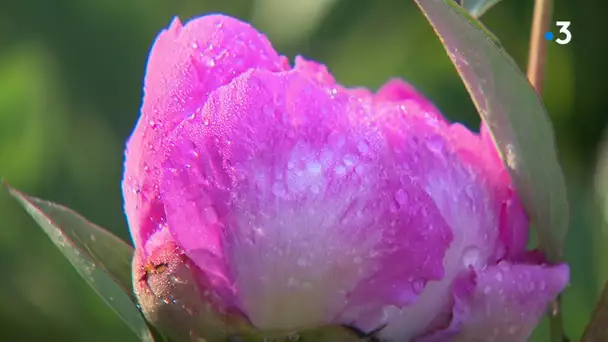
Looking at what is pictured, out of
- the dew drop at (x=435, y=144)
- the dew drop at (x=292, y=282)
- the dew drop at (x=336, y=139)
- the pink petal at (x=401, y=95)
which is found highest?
the dew drop at (x=336, y=139)

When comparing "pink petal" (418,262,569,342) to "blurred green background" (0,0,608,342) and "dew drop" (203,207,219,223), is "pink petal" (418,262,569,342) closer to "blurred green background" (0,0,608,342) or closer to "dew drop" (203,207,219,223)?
"dew drop" (203,207,219,223)

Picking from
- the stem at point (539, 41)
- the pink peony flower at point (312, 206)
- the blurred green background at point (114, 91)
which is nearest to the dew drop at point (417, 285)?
the pink peony flower at point (312, 206)

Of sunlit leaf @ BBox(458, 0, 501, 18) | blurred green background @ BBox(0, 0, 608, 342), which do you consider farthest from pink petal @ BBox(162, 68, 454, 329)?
blurred green background @ BBox(0, 0, 608, 342)

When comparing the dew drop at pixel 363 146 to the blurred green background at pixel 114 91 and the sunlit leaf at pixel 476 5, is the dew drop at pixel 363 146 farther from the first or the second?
the blurred green background at pixel 114 91

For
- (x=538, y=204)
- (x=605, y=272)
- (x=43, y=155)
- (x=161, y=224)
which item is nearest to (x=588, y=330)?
(x=538, y=204)

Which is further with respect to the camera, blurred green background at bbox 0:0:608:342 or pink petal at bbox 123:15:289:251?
blurred green background at bbox 0:0:608:342

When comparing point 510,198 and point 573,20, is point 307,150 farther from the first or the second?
point 573,20

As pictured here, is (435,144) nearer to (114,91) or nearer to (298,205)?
(298,205)
